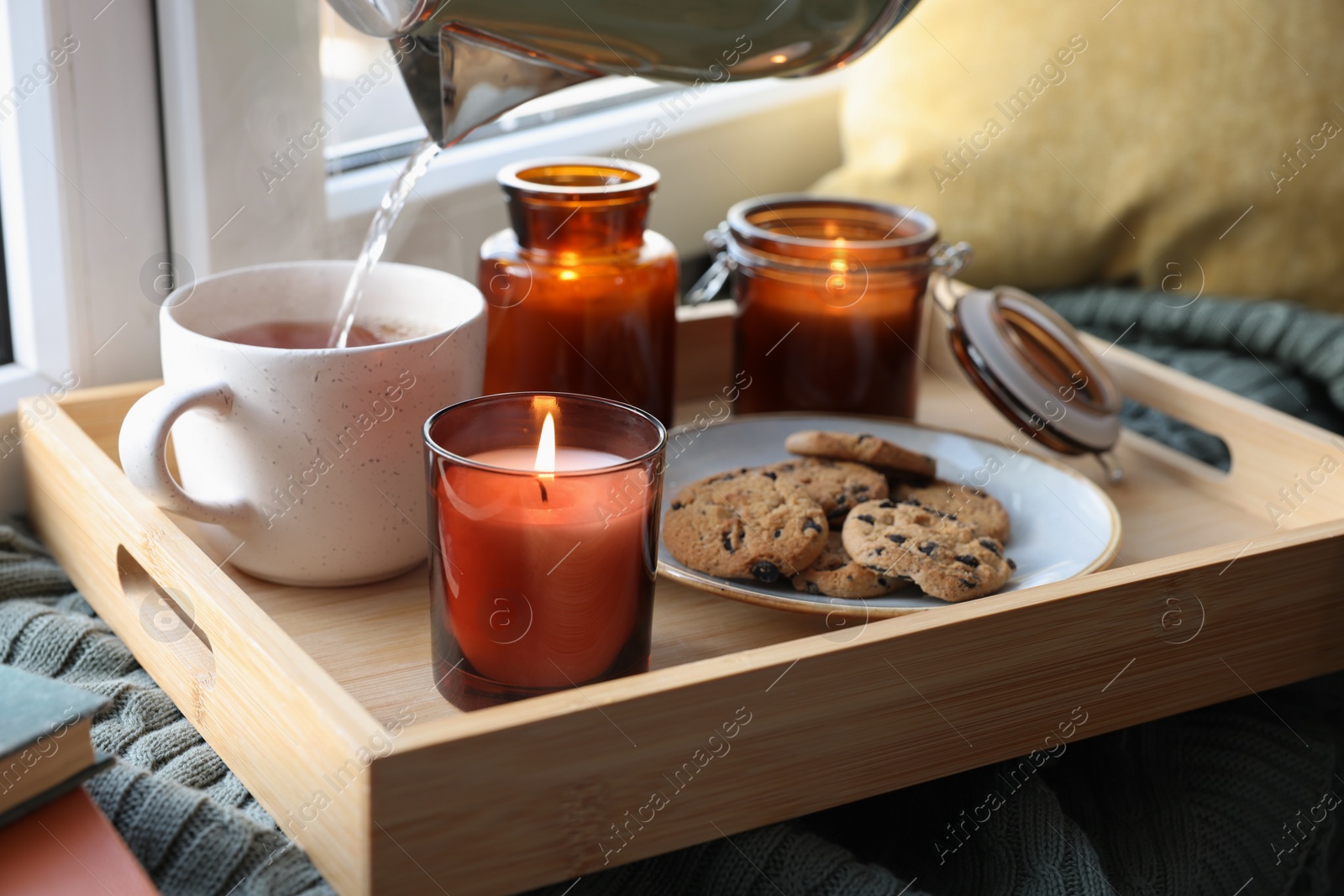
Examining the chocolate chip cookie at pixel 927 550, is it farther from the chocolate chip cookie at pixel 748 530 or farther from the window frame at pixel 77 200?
the window frame at pixel 77 200

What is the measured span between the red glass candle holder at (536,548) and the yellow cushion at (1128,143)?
70cm

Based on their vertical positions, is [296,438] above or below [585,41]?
below

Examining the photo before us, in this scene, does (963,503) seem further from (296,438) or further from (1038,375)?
(296,438)

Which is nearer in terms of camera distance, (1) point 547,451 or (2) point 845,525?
(1) point 547,451

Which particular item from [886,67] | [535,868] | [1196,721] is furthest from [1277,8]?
[535,868]

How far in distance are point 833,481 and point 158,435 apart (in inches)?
12.9

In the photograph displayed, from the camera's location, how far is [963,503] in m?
0.66

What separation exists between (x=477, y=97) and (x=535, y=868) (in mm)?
370

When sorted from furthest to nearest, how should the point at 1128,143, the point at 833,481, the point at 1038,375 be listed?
the point at 1128,143
the point at 1038,375
the point at 833,481

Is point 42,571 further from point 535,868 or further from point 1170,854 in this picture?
point 1170,854

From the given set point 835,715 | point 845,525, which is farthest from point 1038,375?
point 835,715

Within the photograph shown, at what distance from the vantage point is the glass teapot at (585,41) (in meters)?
0.55

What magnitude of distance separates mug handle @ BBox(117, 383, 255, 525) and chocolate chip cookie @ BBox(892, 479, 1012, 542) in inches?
13.9

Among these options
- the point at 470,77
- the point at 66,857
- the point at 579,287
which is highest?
the point at 470,77
